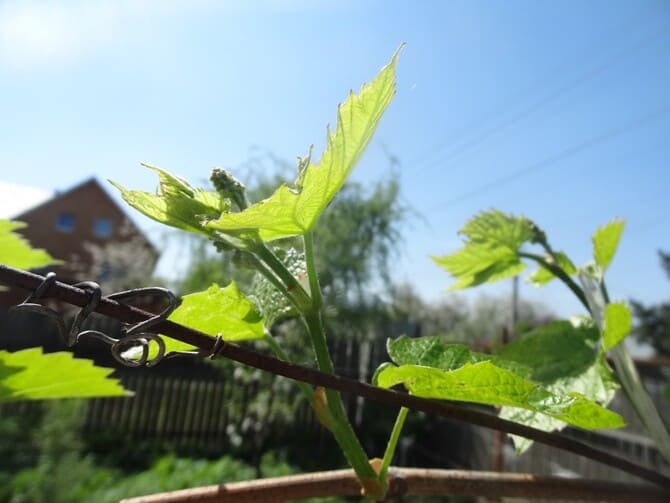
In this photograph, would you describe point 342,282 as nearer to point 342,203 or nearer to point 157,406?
point 342,203

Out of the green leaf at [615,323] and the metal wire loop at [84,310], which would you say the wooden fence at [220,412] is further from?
the metal wire loop at [84,310]

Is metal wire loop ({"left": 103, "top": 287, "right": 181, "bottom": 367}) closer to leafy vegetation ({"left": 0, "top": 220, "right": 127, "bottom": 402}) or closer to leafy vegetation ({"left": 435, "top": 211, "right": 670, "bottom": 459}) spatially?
leafy vegetation ({"left": 0, "top": 220, "right": 127, "bottom": 402})

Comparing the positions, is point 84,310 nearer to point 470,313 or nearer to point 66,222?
point 66,222

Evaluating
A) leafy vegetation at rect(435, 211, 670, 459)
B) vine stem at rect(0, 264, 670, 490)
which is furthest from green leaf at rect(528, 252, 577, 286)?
vine stem at rect(0, 264, 670, 490)

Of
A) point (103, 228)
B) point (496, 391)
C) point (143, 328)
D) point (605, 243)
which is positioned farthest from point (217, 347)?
point (103, 228)

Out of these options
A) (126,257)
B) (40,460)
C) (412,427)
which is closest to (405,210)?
(412,427)

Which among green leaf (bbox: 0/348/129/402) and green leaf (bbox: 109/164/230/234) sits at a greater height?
green leaf (bbox: 109/164/230/234)
